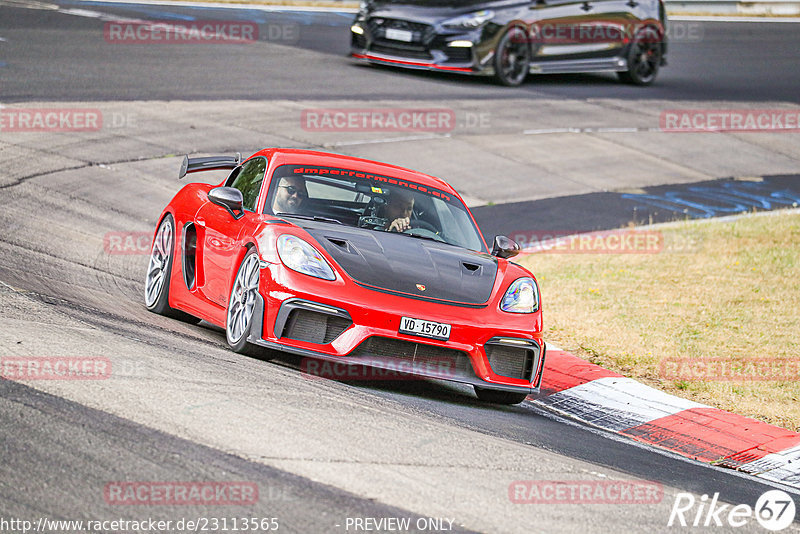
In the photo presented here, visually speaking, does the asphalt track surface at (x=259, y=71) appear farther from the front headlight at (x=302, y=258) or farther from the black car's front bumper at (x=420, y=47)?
the front headlight at (x=302, y=258)

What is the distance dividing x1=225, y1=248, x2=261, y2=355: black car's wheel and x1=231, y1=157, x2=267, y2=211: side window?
80 cm

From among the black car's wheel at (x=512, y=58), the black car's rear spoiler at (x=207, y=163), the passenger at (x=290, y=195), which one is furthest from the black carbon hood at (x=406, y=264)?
the black car's wheel at (x=512, y=58)

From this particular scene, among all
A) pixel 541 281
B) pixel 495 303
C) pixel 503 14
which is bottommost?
pixel 541 281

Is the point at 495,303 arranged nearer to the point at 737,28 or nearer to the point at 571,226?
the point at 571,226

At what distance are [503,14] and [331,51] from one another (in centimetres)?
433

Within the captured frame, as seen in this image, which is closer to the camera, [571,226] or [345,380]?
[345,380]

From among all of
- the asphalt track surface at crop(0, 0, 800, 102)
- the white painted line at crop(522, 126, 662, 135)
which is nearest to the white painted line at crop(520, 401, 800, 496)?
the asphalt track surface at crop(0, 0, 800, 102)

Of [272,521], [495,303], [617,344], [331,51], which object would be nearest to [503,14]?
[331,51]

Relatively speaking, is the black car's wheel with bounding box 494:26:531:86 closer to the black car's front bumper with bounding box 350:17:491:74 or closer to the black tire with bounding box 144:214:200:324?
the black car's front bumper with bounding box 350:17:491:74

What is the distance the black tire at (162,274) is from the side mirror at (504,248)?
2368 mm

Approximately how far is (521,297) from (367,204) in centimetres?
141

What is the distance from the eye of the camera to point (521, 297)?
24.8 ft

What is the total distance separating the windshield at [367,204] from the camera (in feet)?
26.5

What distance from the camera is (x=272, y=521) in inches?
170
